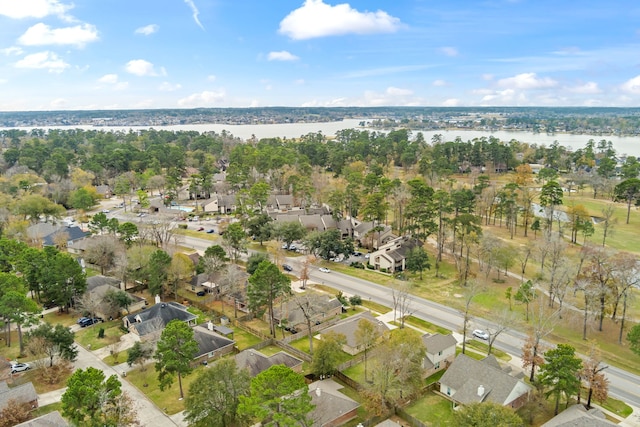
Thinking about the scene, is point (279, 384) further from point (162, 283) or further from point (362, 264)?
point (362, 264)

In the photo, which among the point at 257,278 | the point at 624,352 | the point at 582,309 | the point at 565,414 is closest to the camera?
the point at 565,414

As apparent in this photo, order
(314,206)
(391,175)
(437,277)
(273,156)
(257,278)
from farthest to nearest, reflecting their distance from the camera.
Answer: (391,175) < (273,156) < (314,206) < (437,277) < (257,278)

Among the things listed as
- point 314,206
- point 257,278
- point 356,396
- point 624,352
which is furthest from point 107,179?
point 624,352

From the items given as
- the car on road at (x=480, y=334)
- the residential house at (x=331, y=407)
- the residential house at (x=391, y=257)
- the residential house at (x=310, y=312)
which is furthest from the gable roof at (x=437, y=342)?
the residential house at (x=391, y=257)

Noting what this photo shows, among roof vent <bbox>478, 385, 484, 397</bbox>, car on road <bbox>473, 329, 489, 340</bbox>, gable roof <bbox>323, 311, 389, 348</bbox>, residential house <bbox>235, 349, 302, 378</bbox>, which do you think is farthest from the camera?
car on road <bbox>473, 329, 489, 340</bbox>

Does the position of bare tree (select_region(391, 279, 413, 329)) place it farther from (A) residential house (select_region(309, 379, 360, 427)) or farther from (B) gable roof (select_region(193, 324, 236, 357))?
(B) gable roof (select_region(193, 324, 236, 357))

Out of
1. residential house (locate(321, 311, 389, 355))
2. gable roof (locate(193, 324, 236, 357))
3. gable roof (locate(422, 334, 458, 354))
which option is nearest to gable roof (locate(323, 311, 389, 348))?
residential house (locate(321, 311, 389, 355))
